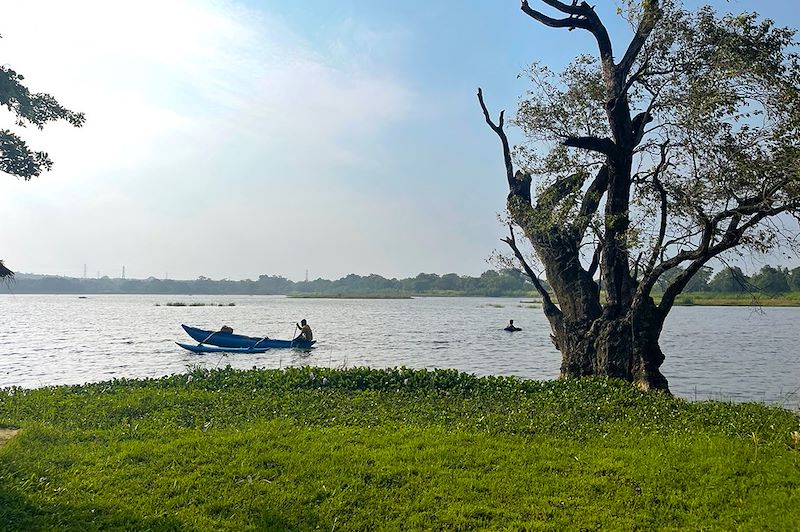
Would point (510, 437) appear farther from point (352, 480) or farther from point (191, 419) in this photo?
point (191, 419)

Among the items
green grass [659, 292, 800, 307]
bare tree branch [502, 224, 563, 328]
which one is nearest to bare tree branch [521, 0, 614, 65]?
bare tree branch [502, 224, 563, 328]

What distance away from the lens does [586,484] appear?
23.7ft

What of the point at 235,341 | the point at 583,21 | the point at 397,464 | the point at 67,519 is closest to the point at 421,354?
the point at 235,341

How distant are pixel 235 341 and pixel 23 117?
2139 centimetres

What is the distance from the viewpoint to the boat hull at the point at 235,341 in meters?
29.3

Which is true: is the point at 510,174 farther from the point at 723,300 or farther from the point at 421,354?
the point at 723,300

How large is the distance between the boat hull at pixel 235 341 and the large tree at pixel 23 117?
66.3 feet

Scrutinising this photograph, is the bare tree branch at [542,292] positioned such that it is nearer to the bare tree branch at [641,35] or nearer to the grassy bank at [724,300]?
the bare tree branch at [641,35]

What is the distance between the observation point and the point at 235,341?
29953 millimetres

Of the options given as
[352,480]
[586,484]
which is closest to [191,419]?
[352,480]

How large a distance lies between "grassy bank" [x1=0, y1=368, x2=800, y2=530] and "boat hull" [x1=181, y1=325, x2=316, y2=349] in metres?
16.8

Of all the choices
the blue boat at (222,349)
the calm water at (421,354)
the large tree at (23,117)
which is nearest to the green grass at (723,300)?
the calm water at (421,354)

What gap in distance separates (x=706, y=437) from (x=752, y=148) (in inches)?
265

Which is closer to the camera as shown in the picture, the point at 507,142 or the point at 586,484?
the point at 586,484
